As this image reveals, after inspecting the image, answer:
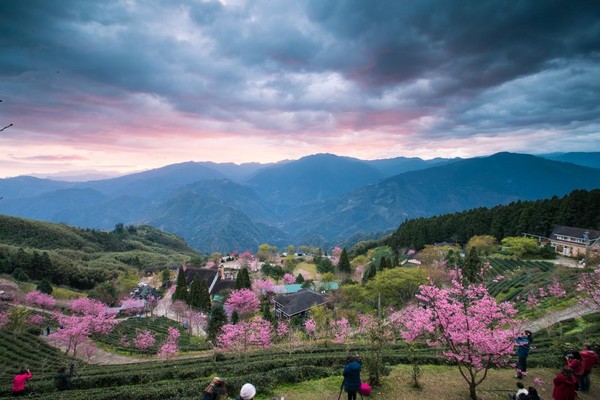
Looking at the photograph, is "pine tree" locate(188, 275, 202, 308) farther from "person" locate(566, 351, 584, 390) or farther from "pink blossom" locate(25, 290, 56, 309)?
"person" locate(566, 351, 584, 390)

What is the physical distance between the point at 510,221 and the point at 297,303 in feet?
168

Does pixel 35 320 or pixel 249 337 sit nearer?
pixel 249 337

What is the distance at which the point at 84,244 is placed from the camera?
116062 millimetres

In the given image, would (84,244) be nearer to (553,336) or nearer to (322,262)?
(322,262)

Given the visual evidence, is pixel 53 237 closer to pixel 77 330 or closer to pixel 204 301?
pixel 204 301

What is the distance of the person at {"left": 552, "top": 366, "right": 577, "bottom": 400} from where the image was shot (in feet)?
28.3

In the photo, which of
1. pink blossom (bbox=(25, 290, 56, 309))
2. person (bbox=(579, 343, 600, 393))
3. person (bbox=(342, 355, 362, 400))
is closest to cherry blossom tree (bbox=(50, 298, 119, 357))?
pink blossom (bbox=(25, 290, 56, 309))

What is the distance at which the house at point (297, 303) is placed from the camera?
4086 centimetres

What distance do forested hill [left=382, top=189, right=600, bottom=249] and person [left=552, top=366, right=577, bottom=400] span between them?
61481mm

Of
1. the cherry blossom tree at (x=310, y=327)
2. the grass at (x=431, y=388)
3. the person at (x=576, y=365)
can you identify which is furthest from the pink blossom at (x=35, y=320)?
the person at (x=576, y=365)

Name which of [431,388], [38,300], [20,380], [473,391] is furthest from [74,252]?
[473,391]

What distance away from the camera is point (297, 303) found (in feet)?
138

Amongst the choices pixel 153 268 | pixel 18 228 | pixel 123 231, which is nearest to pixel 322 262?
pixel 153 268

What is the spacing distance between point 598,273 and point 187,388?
21389 mm
